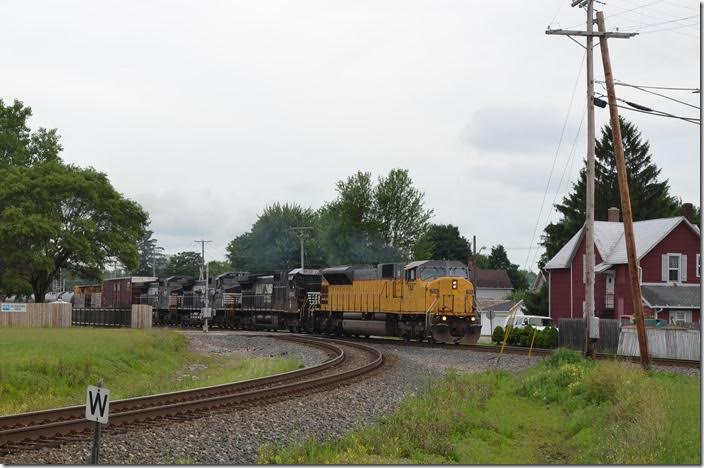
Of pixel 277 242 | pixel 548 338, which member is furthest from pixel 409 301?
pixel 277 242

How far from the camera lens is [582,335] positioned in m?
32.3

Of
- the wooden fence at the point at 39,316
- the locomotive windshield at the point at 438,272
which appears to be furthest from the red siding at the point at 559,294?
the wooden fence at the point at 39,316

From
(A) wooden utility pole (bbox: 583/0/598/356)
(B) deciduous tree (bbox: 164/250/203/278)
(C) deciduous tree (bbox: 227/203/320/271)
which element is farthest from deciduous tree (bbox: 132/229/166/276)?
(A) wooden utility pole (bbox: 583/0/598/356)

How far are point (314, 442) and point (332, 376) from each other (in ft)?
30.6

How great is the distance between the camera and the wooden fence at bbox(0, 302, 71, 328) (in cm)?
4515

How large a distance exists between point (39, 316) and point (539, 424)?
37.4 m

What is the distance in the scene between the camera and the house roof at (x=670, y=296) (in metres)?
45.3

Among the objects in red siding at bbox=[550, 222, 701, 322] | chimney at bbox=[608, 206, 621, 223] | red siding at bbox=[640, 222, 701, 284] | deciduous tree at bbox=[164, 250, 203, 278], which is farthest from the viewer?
deciduous tree at bbox=[164, 250, 203, 278]

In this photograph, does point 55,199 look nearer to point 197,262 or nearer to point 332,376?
point 332,376

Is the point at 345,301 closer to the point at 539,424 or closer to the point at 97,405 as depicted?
the point at 539,424

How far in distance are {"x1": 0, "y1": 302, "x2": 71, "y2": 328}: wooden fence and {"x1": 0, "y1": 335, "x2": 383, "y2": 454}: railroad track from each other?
27.6 m

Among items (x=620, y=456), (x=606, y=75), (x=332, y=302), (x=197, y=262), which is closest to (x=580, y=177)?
(x=332, y=302)

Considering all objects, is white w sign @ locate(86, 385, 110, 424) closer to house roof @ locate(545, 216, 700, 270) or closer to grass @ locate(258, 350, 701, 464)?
grass @ locate(258, 350, 701, 464)

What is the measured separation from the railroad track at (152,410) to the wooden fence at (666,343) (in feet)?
35.8
